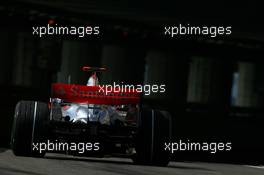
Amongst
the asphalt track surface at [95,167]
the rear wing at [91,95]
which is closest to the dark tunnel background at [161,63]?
the asphalt track surface at [95,167]

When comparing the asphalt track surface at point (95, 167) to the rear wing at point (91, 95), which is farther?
the rear wing at point (91, 95)

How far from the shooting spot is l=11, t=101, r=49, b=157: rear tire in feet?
43.2

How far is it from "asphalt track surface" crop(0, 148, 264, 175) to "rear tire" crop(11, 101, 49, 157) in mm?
179

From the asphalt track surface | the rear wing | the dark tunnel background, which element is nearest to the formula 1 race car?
the rear wing

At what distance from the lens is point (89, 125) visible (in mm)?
13164

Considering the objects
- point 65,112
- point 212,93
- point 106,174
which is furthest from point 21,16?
point 106,174

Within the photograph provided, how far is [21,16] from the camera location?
67.3ft

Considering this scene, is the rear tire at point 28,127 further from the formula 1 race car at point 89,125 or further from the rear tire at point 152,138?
the rear tire at point 152,138

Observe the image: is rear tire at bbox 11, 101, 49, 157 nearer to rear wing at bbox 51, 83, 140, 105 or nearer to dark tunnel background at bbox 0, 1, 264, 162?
rear wing at bbox 51, 83, 140, 105

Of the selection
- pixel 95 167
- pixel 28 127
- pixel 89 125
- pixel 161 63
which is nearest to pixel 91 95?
pixel 89 125

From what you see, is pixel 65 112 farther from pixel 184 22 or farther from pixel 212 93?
pixel 212 93

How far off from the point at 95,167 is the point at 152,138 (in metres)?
1.07

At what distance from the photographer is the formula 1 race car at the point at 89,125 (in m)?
13.2

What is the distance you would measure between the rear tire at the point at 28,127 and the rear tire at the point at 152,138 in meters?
1.27
